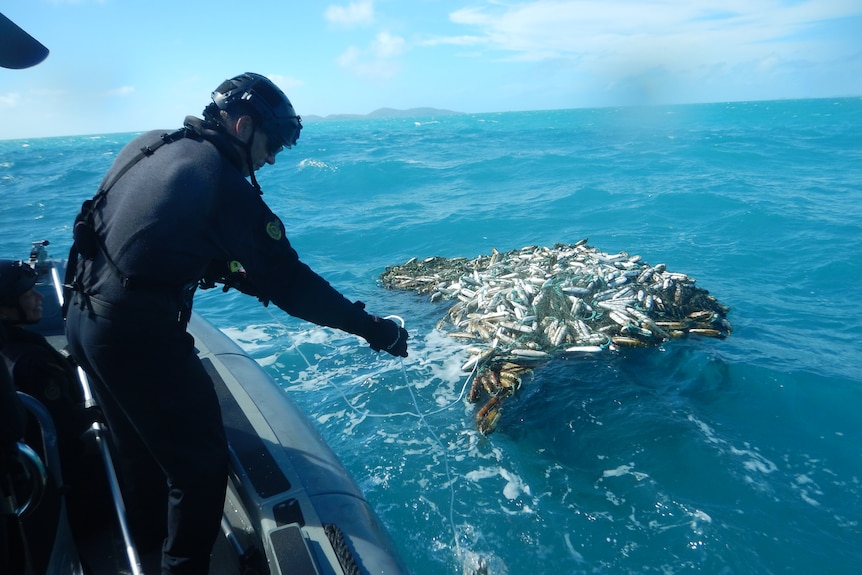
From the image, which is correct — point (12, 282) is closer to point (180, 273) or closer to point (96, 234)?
point (96, 234)

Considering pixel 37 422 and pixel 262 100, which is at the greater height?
pixel 262 100

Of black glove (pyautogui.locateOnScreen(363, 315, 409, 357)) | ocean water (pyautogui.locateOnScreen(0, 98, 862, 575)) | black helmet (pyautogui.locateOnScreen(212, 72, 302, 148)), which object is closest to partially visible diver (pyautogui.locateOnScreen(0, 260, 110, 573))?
black helmet (pyautogui.locateOnScreen(212, 72, 302, 148))

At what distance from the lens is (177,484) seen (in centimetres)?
296

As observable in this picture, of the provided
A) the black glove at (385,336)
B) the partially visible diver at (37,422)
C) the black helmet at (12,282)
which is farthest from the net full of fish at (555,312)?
the black helmet at (12,282)

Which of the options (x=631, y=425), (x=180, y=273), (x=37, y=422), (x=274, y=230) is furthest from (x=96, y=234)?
(x=631, y=425)

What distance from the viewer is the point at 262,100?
3107mm

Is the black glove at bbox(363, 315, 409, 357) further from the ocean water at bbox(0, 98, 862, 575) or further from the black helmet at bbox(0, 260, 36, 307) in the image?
the ocean water at bbox(0, 98, 862, 575)

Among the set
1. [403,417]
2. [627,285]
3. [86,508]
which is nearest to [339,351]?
[403,417]

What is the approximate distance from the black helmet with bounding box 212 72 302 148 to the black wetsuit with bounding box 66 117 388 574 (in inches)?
10.6

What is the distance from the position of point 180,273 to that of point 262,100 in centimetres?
117

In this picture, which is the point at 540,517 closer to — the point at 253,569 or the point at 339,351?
the point at 253,569

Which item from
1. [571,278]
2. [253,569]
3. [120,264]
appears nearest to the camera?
[120,264]

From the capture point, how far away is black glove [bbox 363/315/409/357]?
3.58m

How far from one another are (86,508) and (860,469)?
910cm
